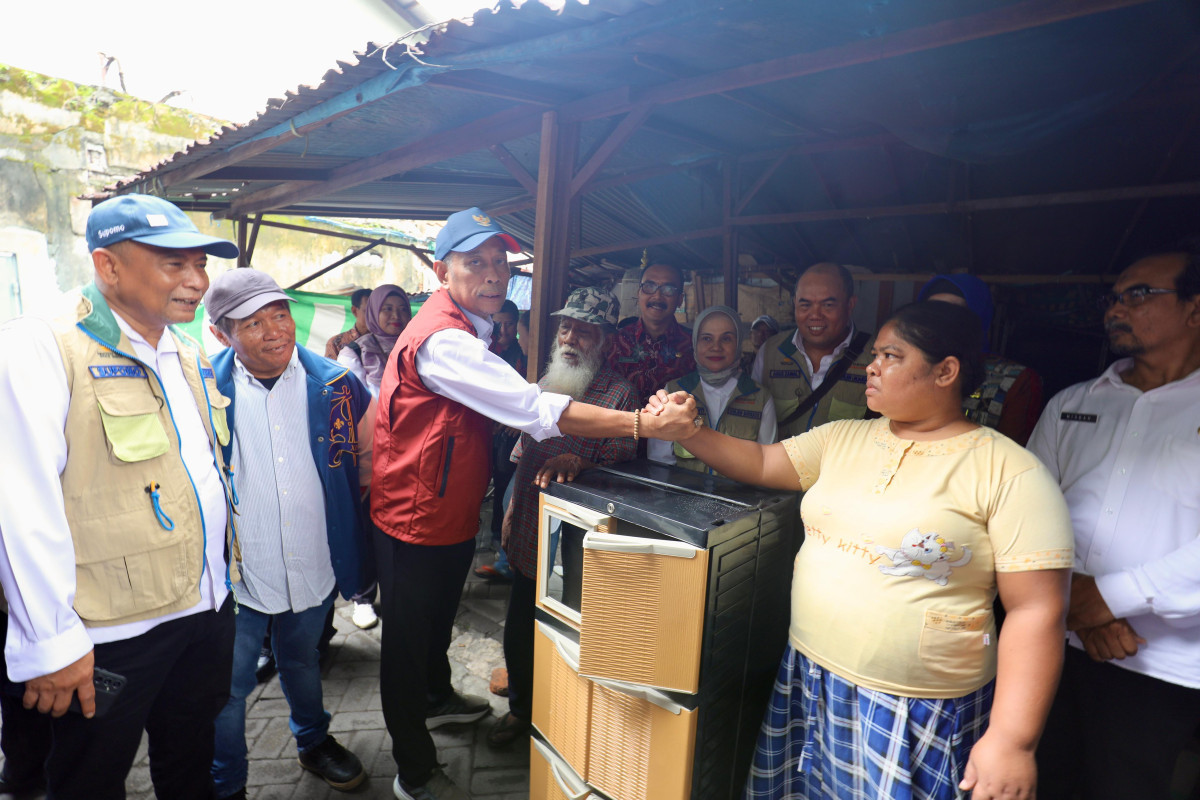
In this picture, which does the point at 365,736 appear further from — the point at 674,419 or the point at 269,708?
the point at 674,419

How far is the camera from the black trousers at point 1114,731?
177 cm

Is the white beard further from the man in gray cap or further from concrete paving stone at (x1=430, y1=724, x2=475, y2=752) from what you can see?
concrete paving stone at (x1=430, y1=724, x2=475, y2=752)

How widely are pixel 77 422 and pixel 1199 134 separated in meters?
5.22

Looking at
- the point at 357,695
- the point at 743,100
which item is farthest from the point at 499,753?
the point at 743,100

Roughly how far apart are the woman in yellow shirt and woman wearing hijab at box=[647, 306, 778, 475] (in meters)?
0.82

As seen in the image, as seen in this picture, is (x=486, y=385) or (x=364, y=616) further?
(x=364, y=616)

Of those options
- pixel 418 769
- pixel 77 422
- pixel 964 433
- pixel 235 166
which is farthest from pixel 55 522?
pixel 235 166

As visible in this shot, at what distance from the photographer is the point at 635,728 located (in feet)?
6.30

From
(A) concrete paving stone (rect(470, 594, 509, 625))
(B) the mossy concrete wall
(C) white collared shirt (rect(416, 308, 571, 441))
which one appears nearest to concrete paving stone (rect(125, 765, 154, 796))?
(A) concrete paving stone (rect(470, 594, 509, 625))

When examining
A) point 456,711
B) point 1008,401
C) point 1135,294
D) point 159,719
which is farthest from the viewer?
point 456,711

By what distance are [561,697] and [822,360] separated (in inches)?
73.8

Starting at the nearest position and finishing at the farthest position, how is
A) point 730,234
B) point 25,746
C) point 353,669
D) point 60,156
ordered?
point 25,746, point 353,669, point 730,234, point 60,156

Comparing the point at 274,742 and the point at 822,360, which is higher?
the point at 822,360

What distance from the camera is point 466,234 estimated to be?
2500 mm
